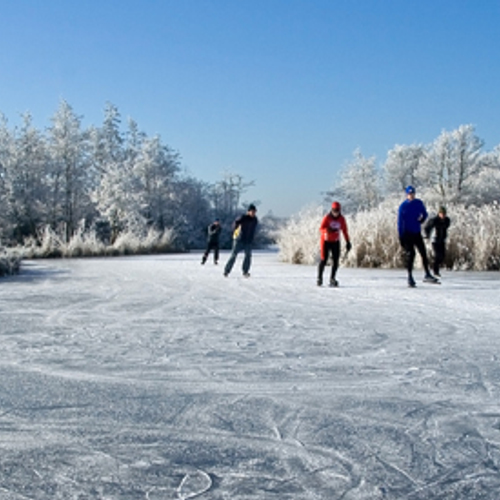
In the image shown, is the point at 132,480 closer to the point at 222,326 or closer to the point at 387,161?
the point at 222,326

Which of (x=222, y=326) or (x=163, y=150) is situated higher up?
(x=163, y=150)

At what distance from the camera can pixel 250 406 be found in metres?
2.50

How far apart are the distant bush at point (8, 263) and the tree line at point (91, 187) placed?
19.1 metres

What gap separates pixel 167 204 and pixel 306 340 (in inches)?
1667

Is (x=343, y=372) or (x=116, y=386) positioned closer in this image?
(x=116, y=386)

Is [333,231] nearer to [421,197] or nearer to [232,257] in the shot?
[232,257]

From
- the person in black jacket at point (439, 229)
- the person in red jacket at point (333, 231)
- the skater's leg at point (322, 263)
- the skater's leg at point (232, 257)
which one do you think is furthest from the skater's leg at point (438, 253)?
the skater's leg at point (232, 257)

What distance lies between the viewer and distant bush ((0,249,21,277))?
11.0m

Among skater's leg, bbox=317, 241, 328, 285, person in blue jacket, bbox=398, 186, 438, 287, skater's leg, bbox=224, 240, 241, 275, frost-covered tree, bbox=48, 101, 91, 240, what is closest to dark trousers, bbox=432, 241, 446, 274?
person in blue jacket, bbox=398, 186, 438, 287

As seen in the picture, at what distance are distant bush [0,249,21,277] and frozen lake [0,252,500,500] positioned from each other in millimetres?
6332

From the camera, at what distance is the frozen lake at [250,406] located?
173cm

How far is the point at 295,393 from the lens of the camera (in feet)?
8.86

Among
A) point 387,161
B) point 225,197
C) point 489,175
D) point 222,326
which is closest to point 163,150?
point 225,197

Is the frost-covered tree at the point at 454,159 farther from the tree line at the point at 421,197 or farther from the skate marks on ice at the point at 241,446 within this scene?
the skate marks on ice at the point at 241,446
